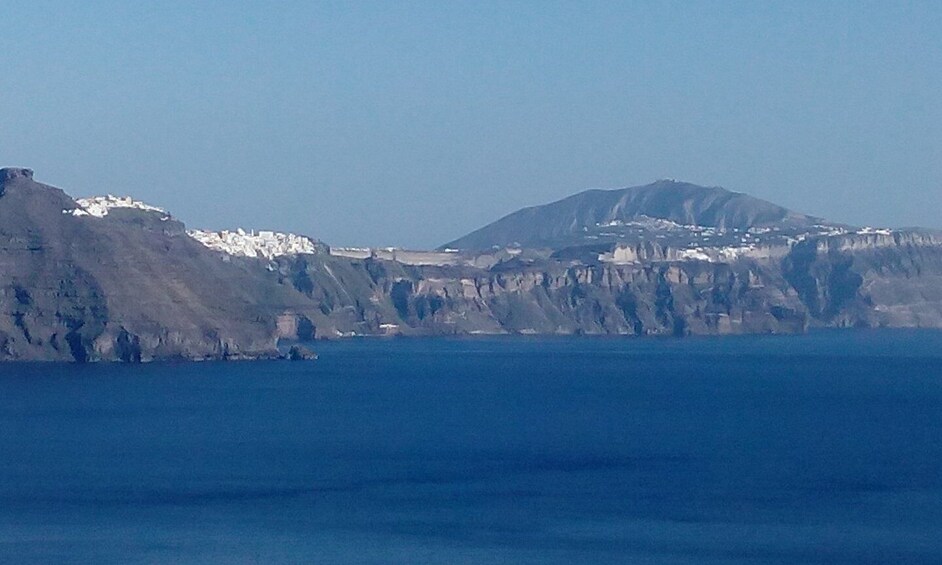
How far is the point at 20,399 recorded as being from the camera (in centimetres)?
7144

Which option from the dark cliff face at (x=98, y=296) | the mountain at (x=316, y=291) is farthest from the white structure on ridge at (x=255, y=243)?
the dark cliff face at (x=98, y=296)

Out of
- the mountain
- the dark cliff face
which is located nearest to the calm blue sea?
the dark cliff face

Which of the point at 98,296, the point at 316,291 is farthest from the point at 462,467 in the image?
the point at 316,291

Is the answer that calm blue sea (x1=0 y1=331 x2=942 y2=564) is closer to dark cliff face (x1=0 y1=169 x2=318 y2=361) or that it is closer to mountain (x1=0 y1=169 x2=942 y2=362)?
dark cliff face (x1=0 y1=169 x2=318 y2=361)

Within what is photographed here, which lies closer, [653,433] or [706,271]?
[653,433]

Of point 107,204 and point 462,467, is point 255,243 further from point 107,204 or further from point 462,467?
point 462,467

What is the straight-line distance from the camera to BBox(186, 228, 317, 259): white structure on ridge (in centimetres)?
15300

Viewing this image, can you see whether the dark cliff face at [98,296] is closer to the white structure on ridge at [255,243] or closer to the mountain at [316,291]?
Answer: the mountain at [316,291]

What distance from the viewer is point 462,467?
51.9 metres

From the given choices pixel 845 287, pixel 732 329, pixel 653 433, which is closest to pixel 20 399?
pixel 653 433

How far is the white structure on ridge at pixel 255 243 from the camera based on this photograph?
153000 mm

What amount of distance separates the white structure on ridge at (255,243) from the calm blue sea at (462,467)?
5836 cm

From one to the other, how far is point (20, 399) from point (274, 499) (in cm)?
2921

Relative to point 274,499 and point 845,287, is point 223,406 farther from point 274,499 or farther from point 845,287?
point 845,287
